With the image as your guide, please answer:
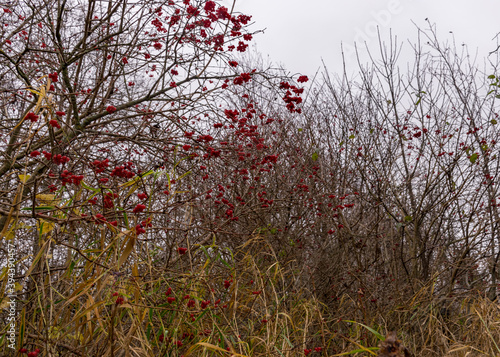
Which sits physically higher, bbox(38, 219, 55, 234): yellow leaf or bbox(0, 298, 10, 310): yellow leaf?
bbox(38, 219, 55, 234): yellow leaf

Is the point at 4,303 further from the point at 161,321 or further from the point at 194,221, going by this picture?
the point at 194,221

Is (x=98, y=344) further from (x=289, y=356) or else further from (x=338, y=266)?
(x=338, y=266)

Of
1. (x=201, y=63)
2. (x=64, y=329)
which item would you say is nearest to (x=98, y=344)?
(x=64, y=329)

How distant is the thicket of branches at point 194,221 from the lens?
2174mm

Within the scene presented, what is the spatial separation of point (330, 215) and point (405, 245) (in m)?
1.85

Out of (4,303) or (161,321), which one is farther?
(161,321)

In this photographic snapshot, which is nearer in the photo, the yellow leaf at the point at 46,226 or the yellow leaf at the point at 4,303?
the yellow leaf at the point at 4,303

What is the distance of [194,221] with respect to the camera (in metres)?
5.20

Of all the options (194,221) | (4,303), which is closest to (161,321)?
(4,303)

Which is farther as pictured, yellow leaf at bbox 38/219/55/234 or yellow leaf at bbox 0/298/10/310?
yellow leaf at bbox 38/219/55/234

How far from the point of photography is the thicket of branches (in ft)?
7.13

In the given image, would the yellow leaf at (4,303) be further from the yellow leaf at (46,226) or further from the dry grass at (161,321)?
the yellow leaf at (46,226)

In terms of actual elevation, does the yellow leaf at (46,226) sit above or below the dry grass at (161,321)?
above

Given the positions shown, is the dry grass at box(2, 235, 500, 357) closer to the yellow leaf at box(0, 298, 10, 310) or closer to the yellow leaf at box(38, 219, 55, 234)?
the yellow leaf at box(0, 298, 10, 310)
